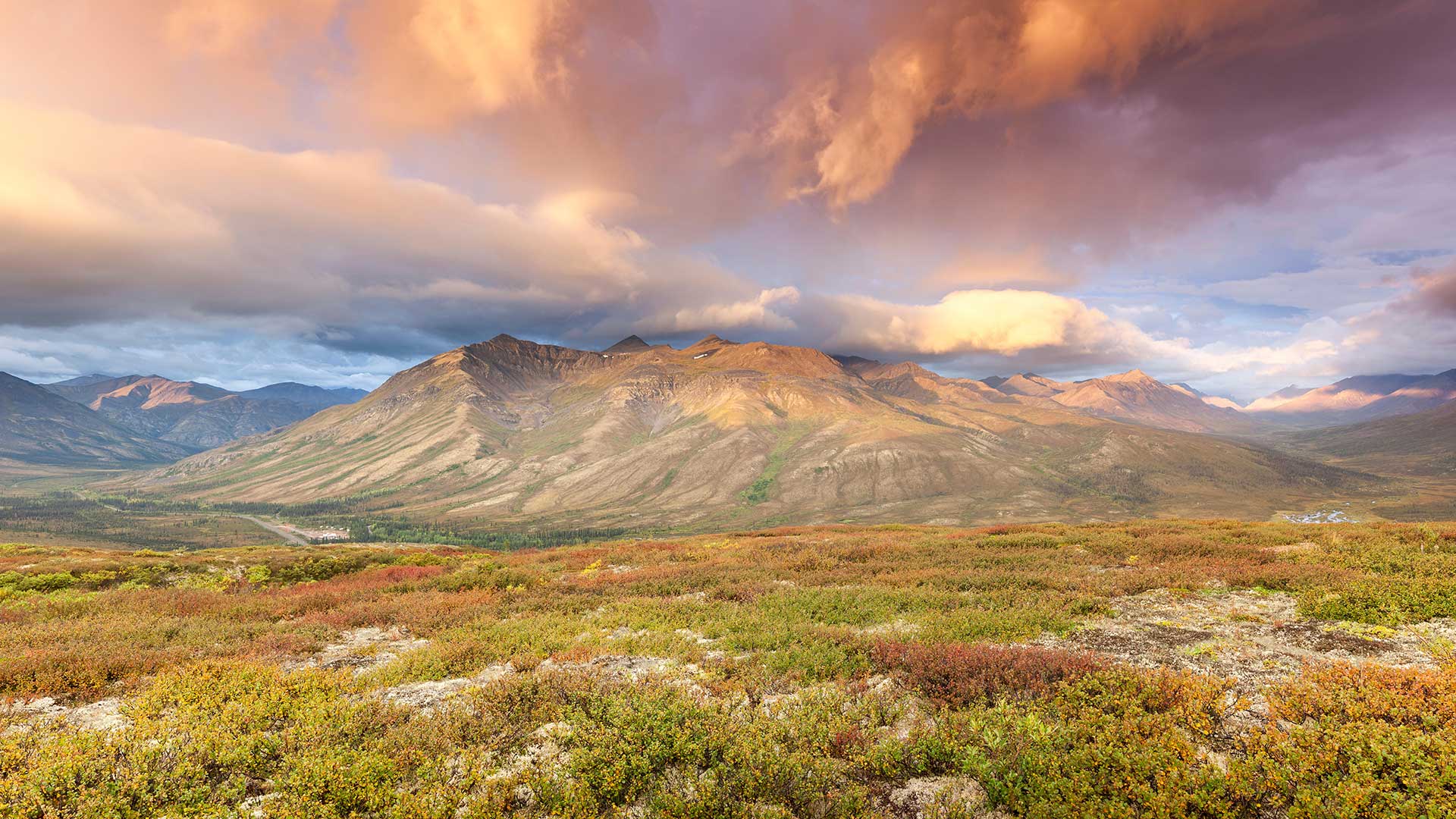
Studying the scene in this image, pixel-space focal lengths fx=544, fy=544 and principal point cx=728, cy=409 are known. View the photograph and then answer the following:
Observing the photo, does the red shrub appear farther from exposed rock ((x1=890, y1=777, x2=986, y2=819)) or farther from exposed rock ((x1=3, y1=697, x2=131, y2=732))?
exposed rock ((x1=3, y1=697, x2=131, y2=732))

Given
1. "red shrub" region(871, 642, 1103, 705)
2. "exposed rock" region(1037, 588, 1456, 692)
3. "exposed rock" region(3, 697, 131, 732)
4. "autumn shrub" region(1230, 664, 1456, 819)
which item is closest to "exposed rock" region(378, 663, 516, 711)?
"exposed rock" region(3, 697, 131, 732)

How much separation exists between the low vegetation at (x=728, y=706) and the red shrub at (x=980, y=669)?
0.08m

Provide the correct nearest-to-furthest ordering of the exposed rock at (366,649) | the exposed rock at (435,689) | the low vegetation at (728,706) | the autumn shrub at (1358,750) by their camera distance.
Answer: the autumn shrub at (1358,750)
the low vegetation at (728,706)
the exposed rock at (435,689)
the exposed rock at (366,649)

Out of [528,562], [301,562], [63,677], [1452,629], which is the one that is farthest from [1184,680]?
[301,562]

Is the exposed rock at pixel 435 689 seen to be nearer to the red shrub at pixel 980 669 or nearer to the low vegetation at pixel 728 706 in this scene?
the low vegetation at pixel 728 706

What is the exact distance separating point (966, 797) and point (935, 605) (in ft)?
37.2

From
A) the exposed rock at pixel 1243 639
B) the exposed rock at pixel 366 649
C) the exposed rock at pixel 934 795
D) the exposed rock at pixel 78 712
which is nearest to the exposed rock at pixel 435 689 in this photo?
the exposed rock at pixel 366 649

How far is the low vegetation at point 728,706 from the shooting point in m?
8.15

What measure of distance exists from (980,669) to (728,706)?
577 centimetres

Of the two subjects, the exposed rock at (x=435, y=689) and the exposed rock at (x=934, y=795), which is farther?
the exposed rock at (x=435, y=689)

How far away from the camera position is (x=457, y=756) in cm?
978

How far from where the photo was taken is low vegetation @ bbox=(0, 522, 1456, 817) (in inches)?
321

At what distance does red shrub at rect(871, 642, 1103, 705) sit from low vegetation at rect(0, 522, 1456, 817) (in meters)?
0.08

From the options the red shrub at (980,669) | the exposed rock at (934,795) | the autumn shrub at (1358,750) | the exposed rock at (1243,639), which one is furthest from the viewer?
the exposed rock at (1243,639)
